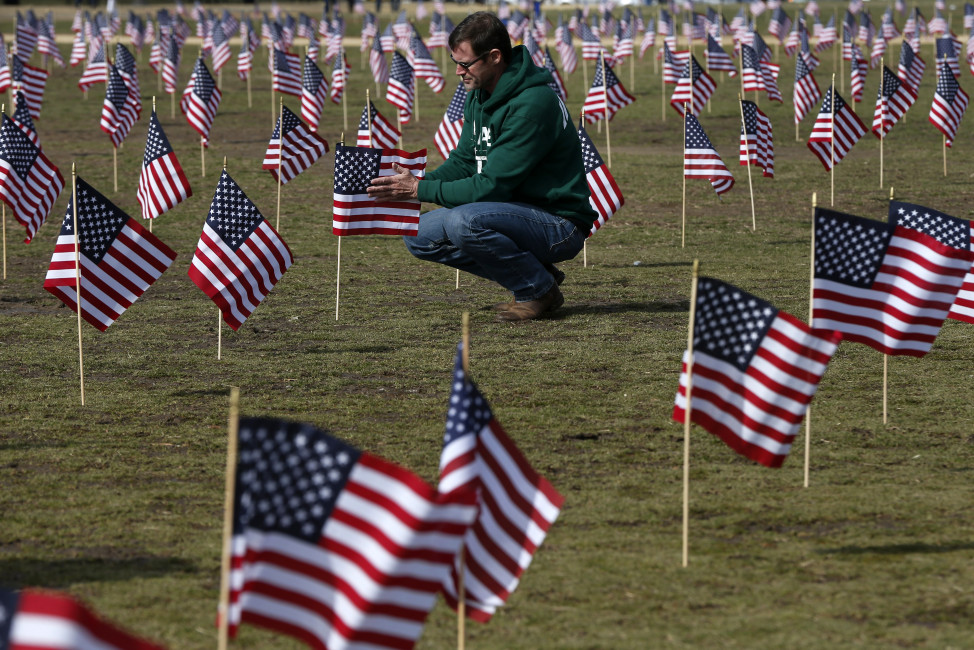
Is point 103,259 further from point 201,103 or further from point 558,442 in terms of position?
point 201,103

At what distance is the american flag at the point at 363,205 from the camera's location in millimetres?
11148

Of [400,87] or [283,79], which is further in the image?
[283,79]

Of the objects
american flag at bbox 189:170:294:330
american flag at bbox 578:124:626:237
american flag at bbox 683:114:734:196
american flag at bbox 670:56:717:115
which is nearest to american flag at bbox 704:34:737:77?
american flag at bbox 670:56:717:115

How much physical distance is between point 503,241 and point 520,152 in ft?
2.16

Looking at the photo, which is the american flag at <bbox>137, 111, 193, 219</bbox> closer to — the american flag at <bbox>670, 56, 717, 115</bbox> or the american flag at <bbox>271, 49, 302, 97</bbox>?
the american flag at <bbox>670, 56, 717, 115</bbox>

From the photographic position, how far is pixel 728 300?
614 centimetres

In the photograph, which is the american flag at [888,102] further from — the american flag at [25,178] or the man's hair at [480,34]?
A: the american flag at [25,178]

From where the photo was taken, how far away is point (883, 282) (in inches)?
288

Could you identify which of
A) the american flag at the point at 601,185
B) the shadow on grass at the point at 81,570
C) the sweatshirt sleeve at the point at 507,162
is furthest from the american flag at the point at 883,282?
the american flag at the point at 601,185

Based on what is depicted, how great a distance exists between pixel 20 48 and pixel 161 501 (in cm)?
3605

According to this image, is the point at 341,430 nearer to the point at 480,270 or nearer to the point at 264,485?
the point at 480,270

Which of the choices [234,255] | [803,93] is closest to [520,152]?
[234,255]

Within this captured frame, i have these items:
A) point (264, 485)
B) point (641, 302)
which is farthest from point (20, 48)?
point (264, 485)

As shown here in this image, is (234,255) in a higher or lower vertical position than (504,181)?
lower
